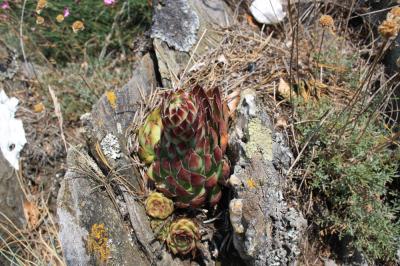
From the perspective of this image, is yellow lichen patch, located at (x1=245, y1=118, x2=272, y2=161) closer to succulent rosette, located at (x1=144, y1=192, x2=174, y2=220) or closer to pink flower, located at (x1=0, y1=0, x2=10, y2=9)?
succulent rosette, located at (x1=144, y1=192, x2=174, y2=220)

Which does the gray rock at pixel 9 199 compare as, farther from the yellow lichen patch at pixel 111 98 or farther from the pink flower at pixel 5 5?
the pink flower at pixel 5 5

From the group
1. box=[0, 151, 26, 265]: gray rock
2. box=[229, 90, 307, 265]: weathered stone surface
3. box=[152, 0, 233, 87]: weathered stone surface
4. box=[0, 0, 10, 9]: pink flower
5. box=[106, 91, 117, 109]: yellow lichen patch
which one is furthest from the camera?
box=[0, 0, 10, 9]: pink flower

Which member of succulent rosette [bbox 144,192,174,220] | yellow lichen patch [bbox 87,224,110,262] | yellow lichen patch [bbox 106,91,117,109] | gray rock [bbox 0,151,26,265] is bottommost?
gray rock [bbox 0,151,26,265]

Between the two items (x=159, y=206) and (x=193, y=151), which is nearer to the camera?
(x=193, y=151)

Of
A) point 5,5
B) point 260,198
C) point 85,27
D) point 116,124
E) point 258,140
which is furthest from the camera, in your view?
point 85,27

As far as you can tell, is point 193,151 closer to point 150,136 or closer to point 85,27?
point 150,136

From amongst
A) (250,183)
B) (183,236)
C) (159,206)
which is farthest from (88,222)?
(250,183)

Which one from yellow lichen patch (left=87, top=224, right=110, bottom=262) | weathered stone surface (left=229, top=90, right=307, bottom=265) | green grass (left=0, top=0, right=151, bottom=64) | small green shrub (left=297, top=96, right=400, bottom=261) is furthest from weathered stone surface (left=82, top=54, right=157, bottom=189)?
green grass (left=0, top=0, right=151, bottom=64)
